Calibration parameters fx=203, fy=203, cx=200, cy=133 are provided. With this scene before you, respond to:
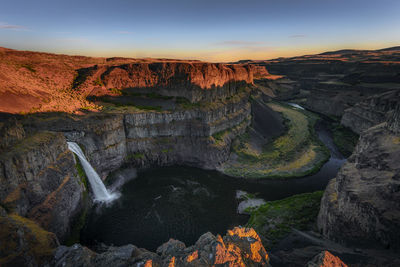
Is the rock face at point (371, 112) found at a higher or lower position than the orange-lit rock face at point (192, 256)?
higher

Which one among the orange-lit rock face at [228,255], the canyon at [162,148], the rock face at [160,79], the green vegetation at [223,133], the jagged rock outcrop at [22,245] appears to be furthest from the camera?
the rock face at [160,79]

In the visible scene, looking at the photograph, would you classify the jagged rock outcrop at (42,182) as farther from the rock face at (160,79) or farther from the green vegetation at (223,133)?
the green vegetation at (223,133)

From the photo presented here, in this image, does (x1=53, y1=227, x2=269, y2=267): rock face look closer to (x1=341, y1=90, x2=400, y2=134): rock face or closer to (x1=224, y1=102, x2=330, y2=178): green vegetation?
(x1=224, y1=102, x2=330, y2=178): green vegetation

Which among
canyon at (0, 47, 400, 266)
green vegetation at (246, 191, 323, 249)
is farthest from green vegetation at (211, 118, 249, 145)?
green vegetation at (246, 191, 323, 249)

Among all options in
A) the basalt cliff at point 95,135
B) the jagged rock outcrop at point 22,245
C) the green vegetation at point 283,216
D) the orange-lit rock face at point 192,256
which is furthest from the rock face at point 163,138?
the orange-lit rock face at point 192,256

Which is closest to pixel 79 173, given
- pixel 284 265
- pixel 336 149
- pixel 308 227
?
pixel 284 265

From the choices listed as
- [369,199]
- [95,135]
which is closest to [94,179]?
[95,135]

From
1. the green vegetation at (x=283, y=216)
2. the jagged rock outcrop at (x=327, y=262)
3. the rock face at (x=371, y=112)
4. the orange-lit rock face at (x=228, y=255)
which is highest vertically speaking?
the rock face at (x=371, y=112)
